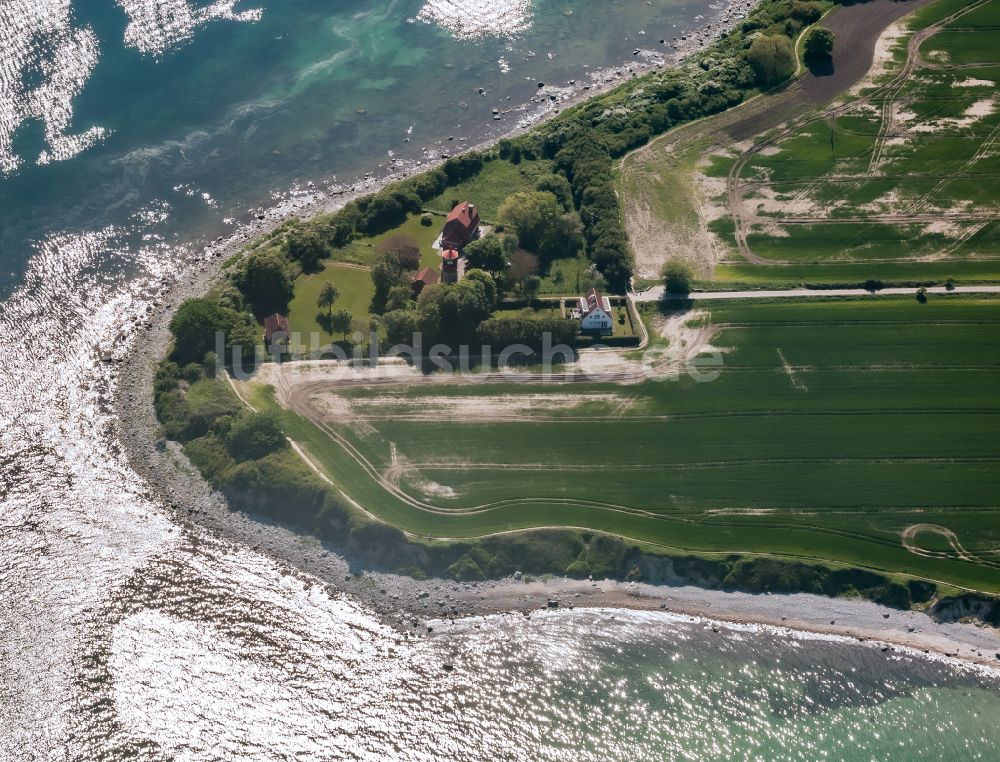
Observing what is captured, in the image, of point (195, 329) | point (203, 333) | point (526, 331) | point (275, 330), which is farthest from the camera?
point (275, 330)

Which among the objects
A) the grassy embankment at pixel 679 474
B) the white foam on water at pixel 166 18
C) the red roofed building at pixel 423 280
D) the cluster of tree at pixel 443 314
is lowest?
the grassy embankment at pixel 679 474

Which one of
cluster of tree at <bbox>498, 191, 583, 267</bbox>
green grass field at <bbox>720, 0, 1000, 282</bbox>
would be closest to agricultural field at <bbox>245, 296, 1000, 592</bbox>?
green grass field at <bbox>720, 0, 1000, 282</bbox>

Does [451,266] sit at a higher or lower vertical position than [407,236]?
lower

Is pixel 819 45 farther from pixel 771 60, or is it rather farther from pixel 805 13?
pixel 805 13

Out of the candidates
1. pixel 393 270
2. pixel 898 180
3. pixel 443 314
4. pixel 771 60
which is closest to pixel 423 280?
pixel 393 270

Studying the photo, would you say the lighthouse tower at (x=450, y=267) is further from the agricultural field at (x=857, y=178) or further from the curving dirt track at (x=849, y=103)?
the curving dirt track at (x=849, y=103)

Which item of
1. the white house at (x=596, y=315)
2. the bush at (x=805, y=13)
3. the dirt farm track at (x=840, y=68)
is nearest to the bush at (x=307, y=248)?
the white house at (x=596, y=315)

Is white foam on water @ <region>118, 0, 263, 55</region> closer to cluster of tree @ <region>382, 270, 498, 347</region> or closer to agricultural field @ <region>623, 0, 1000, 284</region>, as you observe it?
cluster of tree @ <region>382, 270, 498, 347</region>

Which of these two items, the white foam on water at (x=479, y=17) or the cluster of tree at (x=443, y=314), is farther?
the white foam on water at (x=479, y=17)
